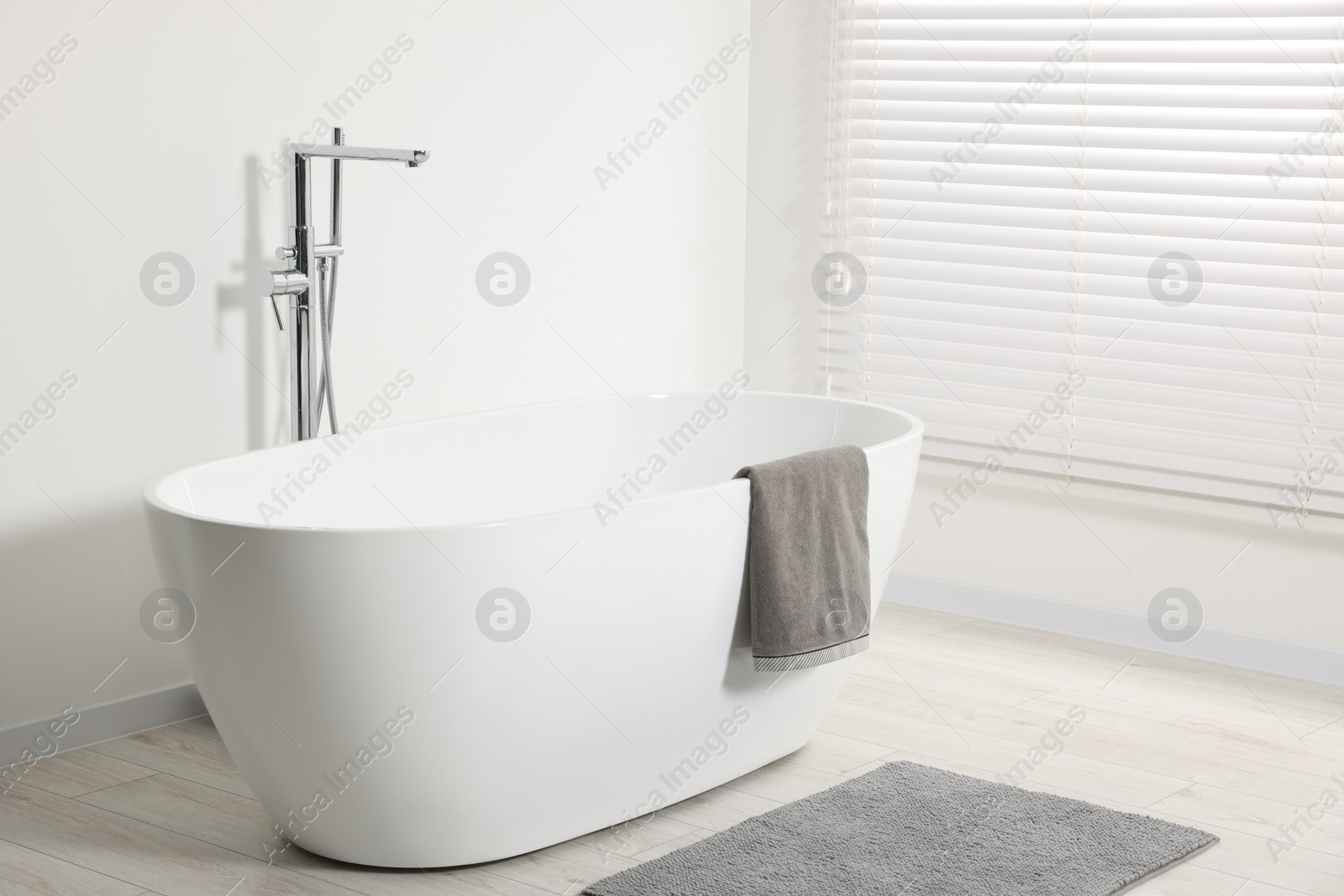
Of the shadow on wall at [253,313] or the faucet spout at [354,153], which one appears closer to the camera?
the faucet spout at [354,153]

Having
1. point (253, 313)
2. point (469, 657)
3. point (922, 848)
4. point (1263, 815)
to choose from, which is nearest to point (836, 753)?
point (922, 848)

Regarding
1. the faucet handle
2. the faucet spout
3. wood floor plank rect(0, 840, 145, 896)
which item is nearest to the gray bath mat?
wood floor plank rect(0, 840, 145, 896)

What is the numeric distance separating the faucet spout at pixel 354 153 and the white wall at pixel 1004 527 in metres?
1.64

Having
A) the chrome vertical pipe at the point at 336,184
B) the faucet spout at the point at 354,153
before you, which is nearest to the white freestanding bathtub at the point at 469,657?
the chrome vertical pipe at the point at 336,184

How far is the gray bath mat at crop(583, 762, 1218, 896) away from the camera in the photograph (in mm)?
2258

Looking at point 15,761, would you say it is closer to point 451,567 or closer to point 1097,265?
point 451,567

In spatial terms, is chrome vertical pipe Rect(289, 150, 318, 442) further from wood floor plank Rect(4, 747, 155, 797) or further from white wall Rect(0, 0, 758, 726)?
wood floor plank Rect(4, 747, 155, 797)

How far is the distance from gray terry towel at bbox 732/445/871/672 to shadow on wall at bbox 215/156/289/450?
1.19m

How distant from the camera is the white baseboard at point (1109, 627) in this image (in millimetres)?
3398

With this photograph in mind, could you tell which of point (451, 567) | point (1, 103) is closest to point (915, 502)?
point (451, 567)

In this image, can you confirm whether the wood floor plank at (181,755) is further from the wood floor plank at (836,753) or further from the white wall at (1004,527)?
the white wall at (1004,527)

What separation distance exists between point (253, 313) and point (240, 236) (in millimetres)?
169

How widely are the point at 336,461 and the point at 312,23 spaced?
1021 millimetres

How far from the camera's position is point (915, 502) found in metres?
4.05
